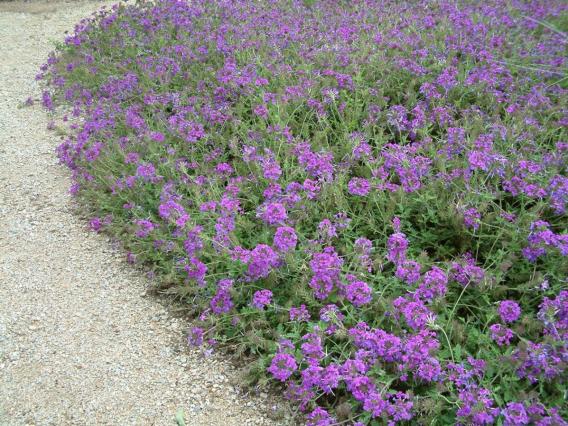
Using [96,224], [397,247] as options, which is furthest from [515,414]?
[96,224]

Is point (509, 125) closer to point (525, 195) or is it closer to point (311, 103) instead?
point (525, 195)

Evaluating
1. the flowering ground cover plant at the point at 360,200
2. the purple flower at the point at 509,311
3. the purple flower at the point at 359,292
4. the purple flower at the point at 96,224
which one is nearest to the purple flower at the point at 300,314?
the flowering ground cover plant at the point at 360,200

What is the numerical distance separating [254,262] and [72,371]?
124 cm

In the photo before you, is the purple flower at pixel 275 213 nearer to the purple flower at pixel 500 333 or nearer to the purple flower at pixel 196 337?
the purple flower at pixel 196 337

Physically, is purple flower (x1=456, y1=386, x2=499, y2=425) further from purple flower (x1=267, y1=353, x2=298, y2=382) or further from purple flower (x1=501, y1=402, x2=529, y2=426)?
purple flower (x1=267, y1=353, x2=298, y2=382)

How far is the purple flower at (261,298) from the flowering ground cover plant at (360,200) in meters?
0.01

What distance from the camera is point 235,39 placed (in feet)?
20.0

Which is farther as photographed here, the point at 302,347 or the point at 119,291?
the point at 119,291

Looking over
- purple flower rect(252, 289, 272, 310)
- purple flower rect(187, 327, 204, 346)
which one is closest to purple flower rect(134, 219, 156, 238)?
purple flower rect(187, 327, 204, 346)

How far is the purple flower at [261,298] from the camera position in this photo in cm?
311

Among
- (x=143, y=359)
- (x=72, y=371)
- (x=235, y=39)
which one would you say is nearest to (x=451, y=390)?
(x=143, y=359)

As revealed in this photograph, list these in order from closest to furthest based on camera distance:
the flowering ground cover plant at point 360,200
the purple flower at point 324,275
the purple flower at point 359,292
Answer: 1. the flowering ground cover plant at point 360,200
2. the purple flower at point 359,292
3. the purple flower at point 324,275

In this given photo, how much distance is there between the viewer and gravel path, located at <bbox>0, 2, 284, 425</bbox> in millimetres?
2996

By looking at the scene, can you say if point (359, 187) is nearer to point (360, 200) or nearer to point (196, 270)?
point (360, 200)
